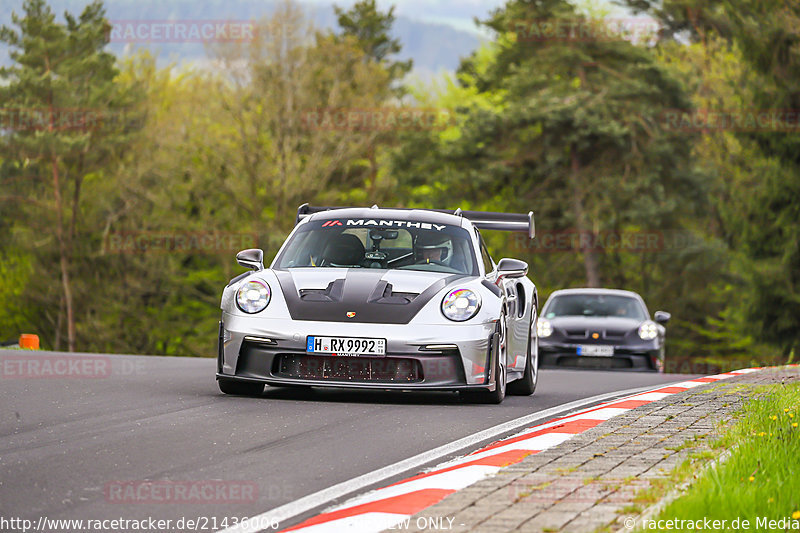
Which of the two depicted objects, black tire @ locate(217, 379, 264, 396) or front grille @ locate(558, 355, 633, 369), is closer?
black tire @ locate(217, 379, 264, 396)

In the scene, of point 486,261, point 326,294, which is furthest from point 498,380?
point 486,261

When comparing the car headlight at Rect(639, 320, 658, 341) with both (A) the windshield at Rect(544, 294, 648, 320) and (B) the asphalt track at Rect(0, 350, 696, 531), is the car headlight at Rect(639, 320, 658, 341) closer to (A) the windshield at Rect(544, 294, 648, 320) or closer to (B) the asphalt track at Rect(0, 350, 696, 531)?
(A) the windshield at Rect(544, 294, 648, 320)

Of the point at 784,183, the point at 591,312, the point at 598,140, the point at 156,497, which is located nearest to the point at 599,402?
the point at 156,497

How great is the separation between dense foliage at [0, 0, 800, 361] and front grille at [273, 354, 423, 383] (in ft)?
112

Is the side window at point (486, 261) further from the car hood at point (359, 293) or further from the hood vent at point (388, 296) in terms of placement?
the hood vent at point (388, 296)

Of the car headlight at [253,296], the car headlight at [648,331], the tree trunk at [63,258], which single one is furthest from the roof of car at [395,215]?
the tree trunk at [63,258]

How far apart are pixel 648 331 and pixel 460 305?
1058cm

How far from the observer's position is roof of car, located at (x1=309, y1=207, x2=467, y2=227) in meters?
11.1

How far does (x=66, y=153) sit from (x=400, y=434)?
41.6 m

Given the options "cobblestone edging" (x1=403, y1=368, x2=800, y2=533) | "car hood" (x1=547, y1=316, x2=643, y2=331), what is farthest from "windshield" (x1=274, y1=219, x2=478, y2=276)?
"car hood" (x1=547, y1=316, x2=643, y2=331)

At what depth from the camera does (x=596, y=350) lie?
19.3m

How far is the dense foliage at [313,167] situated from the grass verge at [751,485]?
3574 centimetres

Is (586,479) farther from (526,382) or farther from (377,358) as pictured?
(526,382)

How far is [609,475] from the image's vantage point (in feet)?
18.8
